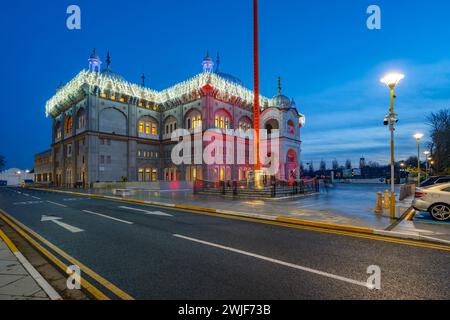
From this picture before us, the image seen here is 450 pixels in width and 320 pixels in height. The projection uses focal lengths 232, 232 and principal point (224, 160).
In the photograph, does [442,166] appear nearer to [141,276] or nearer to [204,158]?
[204,158]

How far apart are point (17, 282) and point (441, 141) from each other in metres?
53.3

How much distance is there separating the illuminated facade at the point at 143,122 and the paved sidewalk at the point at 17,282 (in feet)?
121

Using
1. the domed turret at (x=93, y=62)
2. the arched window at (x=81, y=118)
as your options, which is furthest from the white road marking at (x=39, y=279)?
the domed turret at (x=93, y=62)

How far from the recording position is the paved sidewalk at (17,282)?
3.43 meters

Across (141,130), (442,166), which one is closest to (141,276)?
(141,130)

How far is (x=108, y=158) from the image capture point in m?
42.7

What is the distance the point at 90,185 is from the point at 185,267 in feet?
136

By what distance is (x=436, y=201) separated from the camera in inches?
373

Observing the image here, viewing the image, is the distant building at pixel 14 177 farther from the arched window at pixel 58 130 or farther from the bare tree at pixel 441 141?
the bare tree at pixel 441 141

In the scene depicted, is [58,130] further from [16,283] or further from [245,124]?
[16,283]

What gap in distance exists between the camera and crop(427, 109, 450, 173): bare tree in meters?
38.7

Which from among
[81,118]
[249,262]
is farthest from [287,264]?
[81,118]
